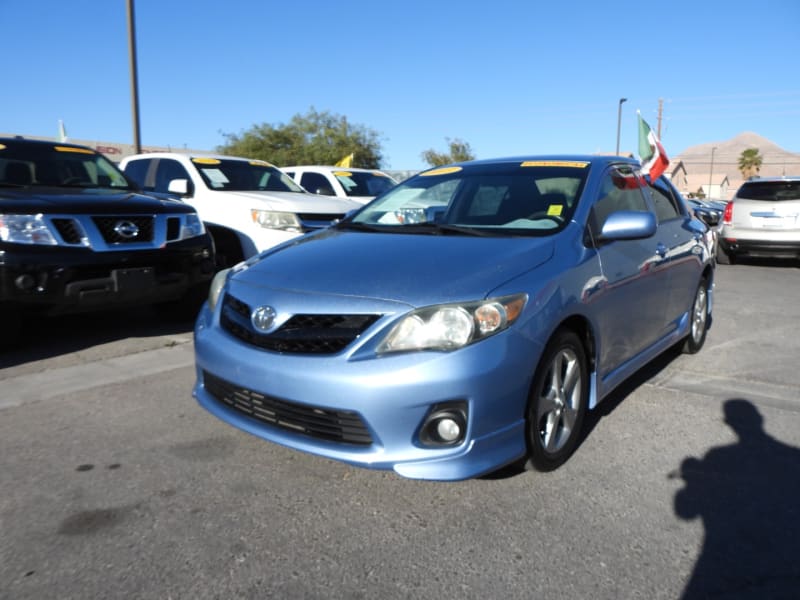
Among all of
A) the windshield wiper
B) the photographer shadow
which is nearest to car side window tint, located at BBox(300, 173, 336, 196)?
the windshield wiper

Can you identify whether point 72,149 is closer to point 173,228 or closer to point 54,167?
point 54,167

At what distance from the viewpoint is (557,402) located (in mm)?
3070

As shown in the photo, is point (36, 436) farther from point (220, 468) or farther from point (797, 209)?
point (797, 209)

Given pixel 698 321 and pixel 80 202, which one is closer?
pixel 80 202

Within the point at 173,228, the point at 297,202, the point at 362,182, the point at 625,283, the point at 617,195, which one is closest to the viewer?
Result: the point at 625,283

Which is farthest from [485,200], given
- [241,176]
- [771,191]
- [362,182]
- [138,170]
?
[771,191]

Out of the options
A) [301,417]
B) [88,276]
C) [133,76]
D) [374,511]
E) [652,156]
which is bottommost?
[374,511]

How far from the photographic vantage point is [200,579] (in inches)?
88.6

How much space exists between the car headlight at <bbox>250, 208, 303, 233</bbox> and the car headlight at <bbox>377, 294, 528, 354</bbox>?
195 inches

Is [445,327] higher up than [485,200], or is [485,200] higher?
[485,200]

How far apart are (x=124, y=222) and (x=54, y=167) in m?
1.42

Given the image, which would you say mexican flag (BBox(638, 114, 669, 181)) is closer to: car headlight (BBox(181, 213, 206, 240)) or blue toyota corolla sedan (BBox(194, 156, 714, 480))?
blue toyota corolla sedan (BBox(194, 156, 714, 480))

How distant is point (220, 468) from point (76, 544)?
2.49ft

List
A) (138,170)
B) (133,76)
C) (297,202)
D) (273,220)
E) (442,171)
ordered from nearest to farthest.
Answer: (442,171), (273,220), (297,202), (138,170), (133,76)
